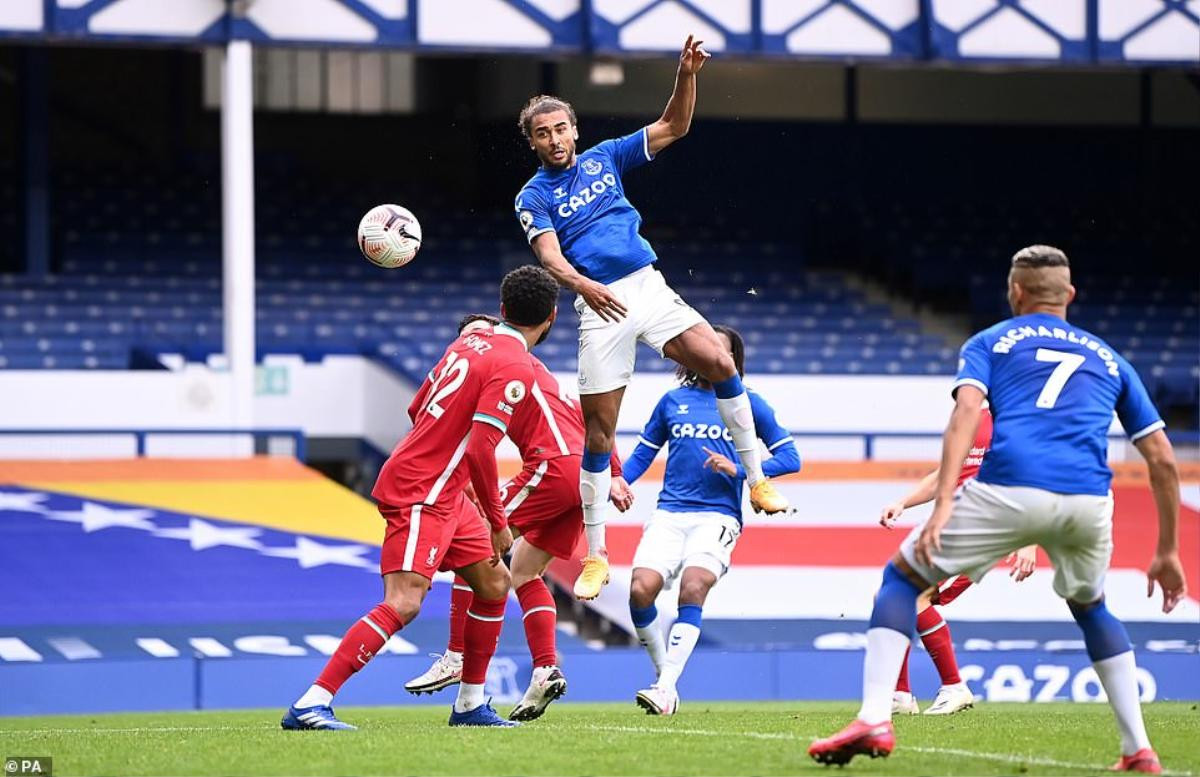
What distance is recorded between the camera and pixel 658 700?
33.1 feet

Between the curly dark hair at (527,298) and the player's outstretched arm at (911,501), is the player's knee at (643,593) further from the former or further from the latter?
the curly dark hair at (527,298)

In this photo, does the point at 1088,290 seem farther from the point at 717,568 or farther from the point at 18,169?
the point at 717,568

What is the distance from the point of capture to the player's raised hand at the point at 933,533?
21.5 ft

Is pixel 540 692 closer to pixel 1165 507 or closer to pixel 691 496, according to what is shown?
pixel 691 496

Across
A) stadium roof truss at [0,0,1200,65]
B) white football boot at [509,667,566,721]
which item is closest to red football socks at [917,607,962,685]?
white football boot at [509,667,566,721]

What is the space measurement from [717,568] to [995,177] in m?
20.8

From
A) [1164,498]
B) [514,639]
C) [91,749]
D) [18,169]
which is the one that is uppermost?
[18,169]

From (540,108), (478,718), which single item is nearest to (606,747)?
(478,718)

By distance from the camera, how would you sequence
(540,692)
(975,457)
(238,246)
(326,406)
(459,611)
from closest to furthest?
(540,692) → (459,611) → (975,457) → (238,246) → (326,406)

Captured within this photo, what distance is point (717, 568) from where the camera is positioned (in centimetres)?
1066

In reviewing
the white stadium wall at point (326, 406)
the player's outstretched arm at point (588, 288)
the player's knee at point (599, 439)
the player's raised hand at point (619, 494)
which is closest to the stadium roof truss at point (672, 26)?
the white stadium wall at point (326, 406)

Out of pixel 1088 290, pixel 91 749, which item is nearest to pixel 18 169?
pixel 1088 290

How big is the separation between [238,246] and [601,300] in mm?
11936

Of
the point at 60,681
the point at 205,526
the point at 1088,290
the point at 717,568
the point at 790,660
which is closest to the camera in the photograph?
the point at 717,568
